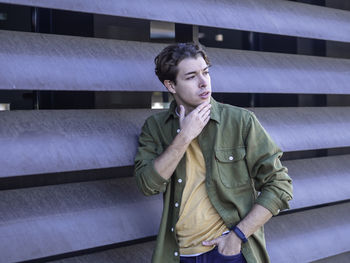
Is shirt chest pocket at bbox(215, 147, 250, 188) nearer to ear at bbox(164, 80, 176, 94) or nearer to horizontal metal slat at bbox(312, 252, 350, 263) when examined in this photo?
ear at bbox(164, 80, 176, 94)

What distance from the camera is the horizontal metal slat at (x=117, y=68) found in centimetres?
182

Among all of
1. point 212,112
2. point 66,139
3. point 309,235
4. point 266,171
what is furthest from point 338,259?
point 66,139

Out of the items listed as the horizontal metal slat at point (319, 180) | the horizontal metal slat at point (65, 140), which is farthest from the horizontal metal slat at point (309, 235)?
the horizontal metal slat at point (65, 140)

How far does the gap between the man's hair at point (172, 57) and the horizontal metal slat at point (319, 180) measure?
95cm

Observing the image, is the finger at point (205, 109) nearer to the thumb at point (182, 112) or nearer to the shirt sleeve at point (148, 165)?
the thumb at point (182, 112)

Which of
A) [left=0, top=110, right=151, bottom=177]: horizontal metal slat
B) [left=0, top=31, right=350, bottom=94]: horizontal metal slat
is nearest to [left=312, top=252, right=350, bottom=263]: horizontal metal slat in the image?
[left=0, top=31, right=350, bottom=94]: horizontal metal slat

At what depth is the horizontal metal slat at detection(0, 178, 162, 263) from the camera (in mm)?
1780

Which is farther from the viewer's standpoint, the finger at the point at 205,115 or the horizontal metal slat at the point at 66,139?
the finger at the point at 205,115

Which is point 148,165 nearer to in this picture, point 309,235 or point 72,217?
point 72,217

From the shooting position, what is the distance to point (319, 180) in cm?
277

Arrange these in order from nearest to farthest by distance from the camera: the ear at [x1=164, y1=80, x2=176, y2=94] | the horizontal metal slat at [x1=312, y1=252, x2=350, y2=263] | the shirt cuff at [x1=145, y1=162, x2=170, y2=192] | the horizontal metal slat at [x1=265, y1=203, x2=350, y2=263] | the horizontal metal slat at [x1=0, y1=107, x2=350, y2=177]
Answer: the horizontal metal slat at [x1=0, y1=107, x2=350, y2=177] < the shirt cuff at [x1=145, y1=162, x2=170, y2=192] < the ear at [x1=164, y1=80, x2=176, y2=94] < the horizontal metal slat at [x1=265, y1=203, x2=350, y2=263] < the horizontal metal slat at [x1=312, y1=252, x2=350, y2=263]

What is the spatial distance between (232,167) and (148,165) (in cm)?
32

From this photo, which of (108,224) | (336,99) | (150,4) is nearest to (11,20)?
(150,4)

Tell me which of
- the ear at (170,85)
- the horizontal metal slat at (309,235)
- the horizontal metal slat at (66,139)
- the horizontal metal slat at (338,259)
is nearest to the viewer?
the horizontal metal slat at (66,139)
